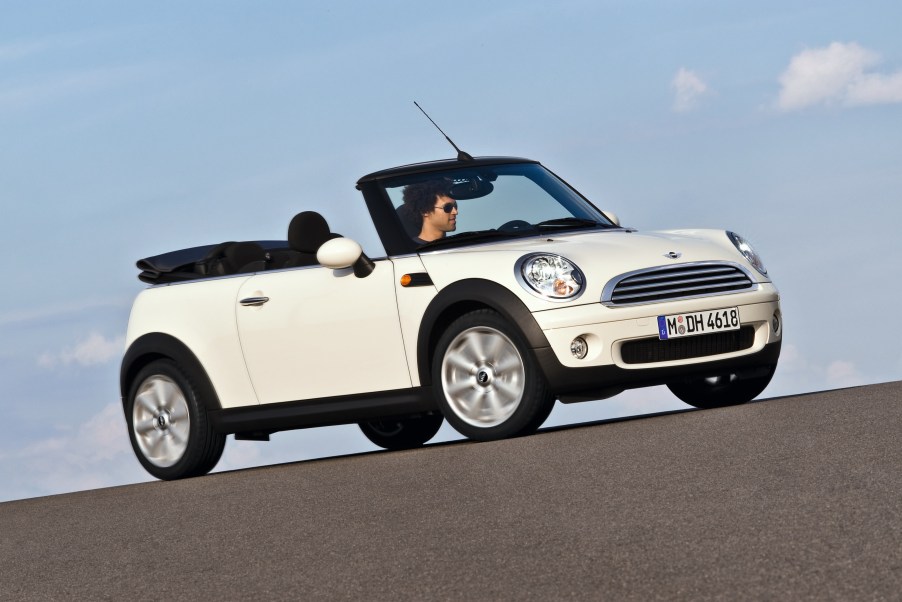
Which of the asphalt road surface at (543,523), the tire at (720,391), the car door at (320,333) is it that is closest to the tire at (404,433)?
the car door at (320,333)

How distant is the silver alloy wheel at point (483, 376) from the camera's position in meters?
7.95

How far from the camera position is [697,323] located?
26.4 feet

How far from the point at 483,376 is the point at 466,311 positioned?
0.46 metres

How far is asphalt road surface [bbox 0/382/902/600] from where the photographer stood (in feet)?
13.7

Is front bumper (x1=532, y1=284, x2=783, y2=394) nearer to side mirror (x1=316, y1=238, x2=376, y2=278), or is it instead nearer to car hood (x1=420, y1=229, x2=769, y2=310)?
car hood (x1=420, y1=229, x2=769, y2=310)

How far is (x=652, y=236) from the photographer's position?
8.60 meters

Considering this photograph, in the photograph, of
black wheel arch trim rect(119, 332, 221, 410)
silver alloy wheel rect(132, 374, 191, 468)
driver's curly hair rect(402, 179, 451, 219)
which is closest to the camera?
driver's curly hair rect(402, 179, 451, 219)

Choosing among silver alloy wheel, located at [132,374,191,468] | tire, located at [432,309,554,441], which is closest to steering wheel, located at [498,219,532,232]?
tire, located at [432,309,554,441]

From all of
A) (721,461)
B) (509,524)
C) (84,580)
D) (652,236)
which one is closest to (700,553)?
(509,524)

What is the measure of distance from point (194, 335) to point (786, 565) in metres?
6.09

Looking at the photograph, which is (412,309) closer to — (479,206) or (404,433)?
(479,206)

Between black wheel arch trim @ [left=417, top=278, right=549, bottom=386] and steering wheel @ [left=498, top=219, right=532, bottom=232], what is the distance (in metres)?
0.82

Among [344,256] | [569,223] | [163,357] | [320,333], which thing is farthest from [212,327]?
[569,223]

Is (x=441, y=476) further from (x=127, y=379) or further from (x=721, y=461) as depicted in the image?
(x=127, y=379)
